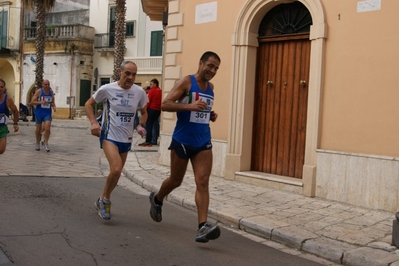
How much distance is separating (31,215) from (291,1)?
5.76m

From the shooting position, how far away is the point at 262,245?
619 centimetres

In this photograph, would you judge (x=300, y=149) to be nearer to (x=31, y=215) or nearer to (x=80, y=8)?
(x=31, y=215)

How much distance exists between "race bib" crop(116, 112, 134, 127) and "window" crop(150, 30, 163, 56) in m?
28.4

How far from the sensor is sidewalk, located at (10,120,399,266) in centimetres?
583

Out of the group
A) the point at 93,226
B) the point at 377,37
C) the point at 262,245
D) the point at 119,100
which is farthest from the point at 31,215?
the point at 377,37

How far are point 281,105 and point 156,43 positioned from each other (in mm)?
25961

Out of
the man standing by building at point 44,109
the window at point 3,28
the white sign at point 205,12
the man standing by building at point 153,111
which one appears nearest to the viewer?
the white sign at point 205,12

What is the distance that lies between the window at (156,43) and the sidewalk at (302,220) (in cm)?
2529

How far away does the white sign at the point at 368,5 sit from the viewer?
8.14m

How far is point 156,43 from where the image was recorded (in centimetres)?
3500

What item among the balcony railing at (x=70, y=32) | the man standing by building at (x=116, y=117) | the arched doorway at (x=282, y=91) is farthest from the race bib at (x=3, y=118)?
the balcony railing at (x=70, y=32)

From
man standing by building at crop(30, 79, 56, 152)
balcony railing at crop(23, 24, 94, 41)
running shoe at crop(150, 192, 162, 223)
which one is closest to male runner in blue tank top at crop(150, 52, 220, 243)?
running shoe at crop(150, 192, 162, 223)

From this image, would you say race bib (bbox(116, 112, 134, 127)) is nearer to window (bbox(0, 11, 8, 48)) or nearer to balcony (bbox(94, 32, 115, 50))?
balcony (bbox(94, 32, 115, 50))

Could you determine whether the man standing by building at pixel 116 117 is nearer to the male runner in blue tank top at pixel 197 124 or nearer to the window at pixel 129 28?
the male runner in blue tank top at pixel 197 124
